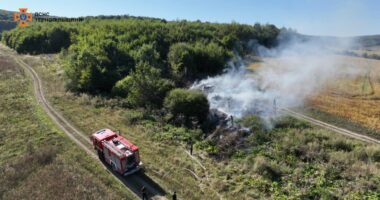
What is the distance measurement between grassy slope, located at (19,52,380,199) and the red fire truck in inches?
80.3

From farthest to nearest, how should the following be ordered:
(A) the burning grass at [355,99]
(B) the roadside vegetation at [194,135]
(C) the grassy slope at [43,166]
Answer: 1. (A) the burning grass at [355,99]
2. (B) the roadside vegetation at [194,135]
3. (C) the grassy slope at [43,166]

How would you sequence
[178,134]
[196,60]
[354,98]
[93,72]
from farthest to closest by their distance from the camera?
1. [196,60]
2. [93,72]
3. [354,98]
4. [178,134]

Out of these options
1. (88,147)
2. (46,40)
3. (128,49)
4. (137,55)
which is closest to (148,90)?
(88,147)

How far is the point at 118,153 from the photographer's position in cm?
2897

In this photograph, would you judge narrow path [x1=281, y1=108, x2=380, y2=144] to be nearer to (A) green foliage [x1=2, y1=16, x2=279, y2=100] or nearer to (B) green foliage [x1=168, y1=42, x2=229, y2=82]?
(A) green foliage [x1=2, y1=16, x2=279, y2=100]

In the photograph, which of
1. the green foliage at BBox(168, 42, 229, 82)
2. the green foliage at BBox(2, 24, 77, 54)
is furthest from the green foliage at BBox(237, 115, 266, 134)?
the green foliage at BBox(2, 24, 77, 54)

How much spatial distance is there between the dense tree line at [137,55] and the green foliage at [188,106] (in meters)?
0.20

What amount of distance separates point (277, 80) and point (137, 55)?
29.0 m

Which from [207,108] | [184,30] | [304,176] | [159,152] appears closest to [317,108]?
[207,108]

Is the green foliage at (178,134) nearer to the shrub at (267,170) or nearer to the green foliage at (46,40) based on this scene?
the shrub at (267,170)

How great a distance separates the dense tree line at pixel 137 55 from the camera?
50.7 m

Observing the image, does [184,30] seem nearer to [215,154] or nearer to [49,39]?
[49,39]

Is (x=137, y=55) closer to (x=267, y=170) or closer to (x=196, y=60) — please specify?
(x=196, y=60)

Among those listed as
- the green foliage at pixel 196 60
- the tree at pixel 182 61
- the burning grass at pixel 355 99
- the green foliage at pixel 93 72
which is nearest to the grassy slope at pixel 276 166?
the burning grass at pixel 355 99
